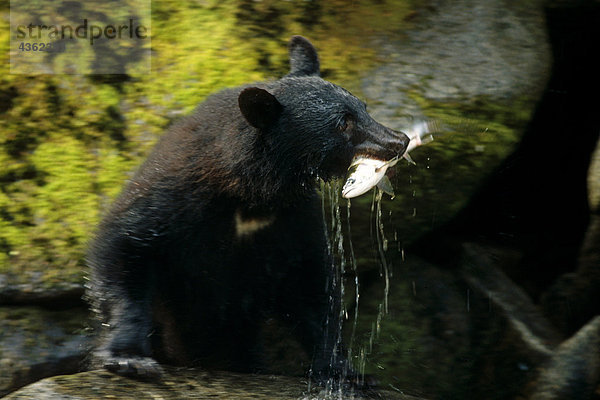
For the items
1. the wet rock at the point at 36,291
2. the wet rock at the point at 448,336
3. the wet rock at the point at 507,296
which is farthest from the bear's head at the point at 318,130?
the wet rock at the point at 507,296

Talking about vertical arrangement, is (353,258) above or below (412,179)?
below

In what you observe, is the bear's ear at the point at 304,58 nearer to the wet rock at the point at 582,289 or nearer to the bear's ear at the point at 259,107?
the bear's ear at the point at 259,107

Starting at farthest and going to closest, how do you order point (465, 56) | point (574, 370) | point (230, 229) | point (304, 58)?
point (465, 56) → point (574, 370) → point (304, 58) → point (230, 229)

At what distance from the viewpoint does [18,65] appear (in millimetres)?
5574

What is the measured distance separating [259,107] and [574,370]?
112 inches

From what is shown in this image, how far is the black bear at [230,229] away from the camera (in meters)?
3.92

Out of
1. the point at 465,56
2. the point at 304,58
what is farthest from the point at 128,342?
the point at 465,56

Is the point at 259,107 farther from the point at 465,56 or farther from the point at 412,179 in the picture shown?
the point at 465,56

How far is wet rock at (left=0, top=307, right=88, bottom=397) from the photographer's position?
463cm

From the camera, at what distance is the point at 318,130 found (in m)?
4.02

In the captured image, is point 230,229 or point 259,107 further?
point 230,229

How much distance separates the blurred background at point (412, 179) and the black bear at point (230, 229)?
527 millimetres

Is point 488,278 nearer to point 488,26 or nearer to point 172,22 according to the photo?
point 488,26

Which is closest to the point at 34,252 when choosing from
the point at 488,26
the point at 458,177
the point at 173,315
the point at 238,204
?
the point at 173,315
